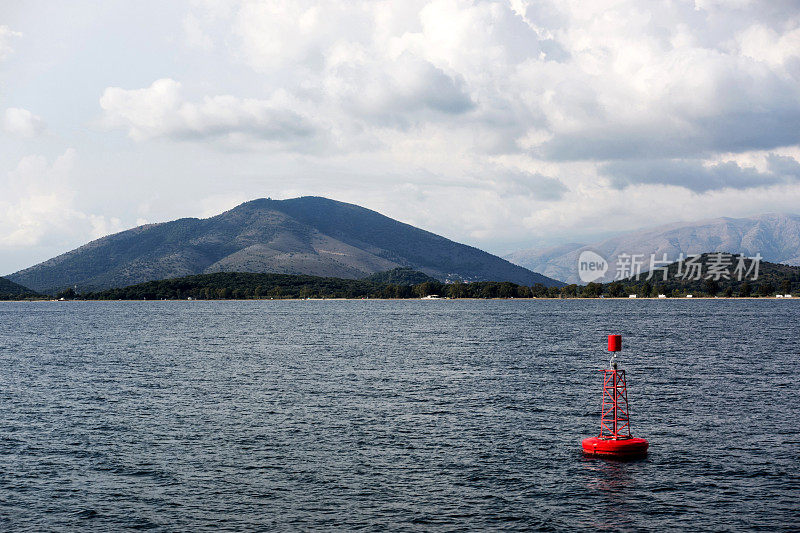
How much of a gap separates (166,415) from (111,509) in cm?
2570

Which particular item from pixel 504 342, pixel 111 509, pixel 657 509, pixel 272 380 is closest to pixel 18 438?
pixel 111 509

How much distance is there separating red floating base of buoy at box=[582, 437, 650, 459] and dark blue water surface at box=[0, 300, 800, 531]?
136 centimetres

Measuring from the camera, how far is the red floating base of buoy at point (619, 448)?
4688cm

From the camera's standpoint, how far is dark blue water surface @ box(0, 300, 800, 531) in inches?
1455

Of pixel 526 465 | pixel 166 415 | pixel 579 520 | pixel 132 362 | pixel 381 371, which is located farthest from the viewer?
pixel 132 362

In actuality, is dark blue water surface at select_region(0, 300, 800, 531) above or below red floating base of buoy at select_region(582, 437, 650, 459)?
below

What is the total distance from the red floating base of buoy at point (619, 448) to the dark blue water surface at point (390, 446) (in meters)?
1.36

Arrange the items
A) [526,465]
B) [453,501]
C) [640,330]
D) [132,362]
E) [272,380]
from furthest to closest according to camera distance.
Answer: [640,330], [132,362], [272,380], [526,465], [453,501]

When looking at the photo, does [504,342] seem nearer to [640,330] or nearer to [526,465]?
[640,330]

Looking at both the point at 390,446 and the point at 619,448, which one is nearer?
the point at 619,448

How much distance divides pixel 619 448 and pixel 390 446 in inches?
639

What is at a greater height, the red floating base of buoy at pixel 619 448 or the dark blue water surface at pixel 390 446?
the red floating base of buoy at pixel 619 448

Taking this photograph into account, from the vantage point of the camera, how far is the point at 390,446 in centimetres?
5038

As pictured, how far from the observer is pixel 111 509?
3778cm
